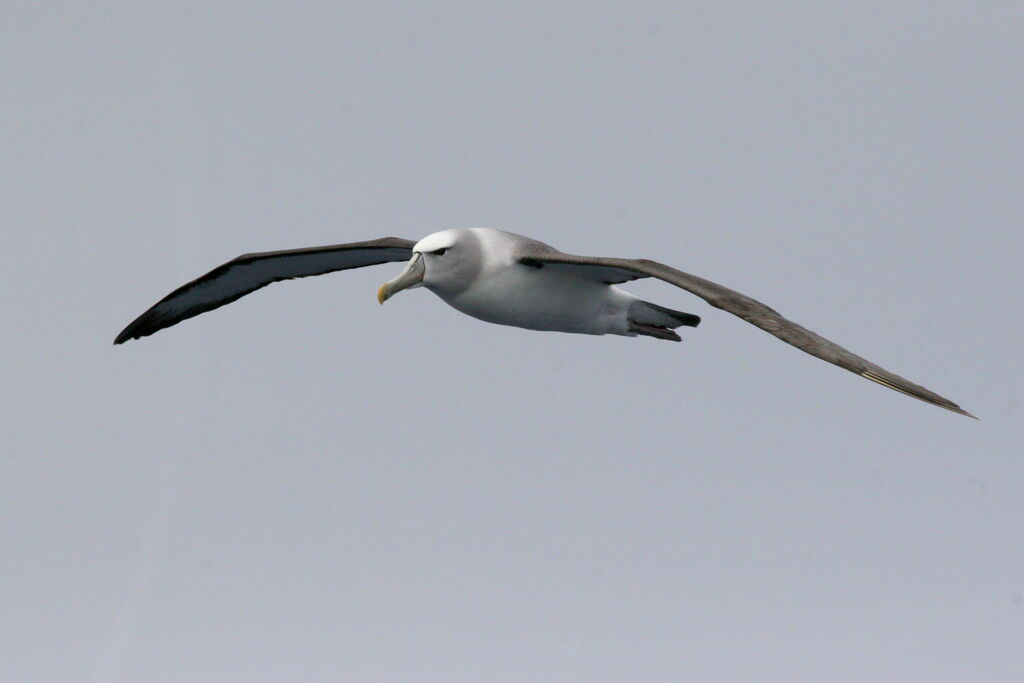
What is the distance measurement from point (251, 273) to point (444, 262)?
12.8 feet

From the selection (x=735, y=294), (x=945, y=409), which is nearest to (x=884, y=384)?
(x=945, y=409)

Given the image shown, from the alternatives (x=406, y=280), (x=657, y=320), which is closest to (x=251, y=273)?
(x=406, y=280)

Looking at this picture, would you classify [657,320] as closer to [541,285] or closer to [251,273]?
[541,285]

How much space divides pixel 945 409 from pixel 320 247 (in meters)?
7.34

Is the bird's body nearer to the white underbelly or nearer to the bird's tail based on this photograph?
the white underbelly

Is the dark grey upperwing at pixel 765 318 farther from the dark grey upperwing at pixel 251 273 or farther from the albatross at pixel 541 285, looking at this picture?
the dark grey upperwing at pixel 251 273

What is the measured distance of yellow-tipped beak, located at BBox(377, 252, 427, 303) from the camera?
43.0 ft

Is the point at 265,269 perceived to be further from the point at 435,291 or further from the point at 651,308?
the point at 651,308

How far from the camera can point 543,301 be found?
14.0 m

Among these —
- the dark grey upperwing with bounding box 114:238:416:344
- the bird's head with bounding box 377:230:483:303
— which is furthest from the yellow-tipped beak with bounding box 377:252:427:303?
the dark grey upperwing with bounding box 114:238:416:344

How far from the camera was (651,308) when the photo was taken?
14.7 metres

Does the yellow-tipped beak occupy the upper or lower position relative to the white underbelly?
upper

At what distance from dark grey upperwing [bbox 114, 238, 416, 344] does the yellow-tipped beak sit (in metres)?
1.92

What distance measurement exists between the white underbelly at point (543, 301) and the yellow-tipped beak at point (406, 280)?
482 millimetres
